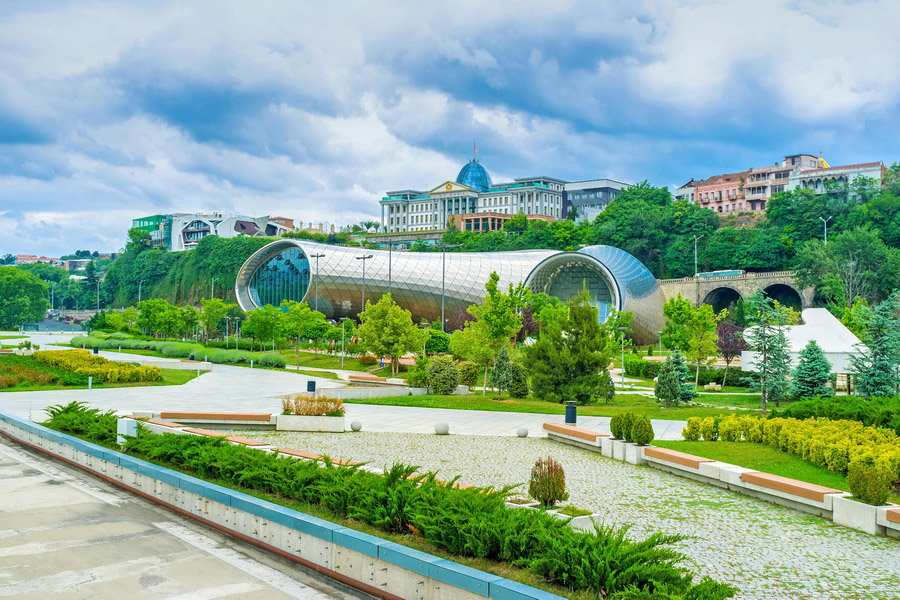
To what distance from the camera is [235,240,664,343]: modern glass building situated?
75875mm

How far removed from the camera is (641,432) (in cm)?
1510

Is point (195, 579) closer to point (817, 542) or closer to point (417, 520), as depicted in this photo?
point (417, 520)

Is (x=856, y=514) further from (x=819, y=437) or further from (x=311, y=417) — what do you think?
(x=311, y=417)

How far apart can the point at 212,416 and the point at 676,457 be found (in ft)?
37.8

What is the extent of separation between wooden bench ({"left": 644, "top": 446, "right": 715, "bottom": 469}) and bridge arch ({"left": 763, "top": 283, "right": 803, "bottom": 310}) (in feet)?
245

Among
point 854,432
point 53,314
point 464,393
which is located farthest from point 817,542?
point 53,314

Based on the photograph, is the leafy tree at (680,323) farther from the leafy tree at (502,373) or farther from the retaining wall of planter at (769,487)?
the retaining wall of planter at (769,487)

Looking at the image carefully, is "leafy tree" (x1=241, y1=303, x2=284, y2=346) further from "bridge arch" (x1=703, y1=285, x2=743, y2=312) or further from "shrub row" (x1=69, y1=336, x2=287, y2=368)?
"bridge arch" (x1=703, y1=285, x2=743, y2=312)

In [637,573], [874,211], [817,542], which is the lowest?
[817,542]

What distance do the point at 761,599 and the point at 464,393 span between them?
24330 millimetres

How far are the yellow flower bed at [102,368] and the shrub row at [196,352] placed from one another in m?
12.4

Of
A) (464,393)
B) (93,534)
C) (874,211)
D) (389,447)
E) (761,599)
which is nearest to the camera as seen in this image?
(761,599)

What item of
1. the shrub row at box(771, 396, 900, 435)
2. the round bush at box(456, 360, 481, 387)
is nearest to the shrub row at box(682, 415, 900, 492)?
the shrub row at box(771, 396, 900, 435)

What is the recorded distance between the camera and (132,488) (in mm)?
11578
